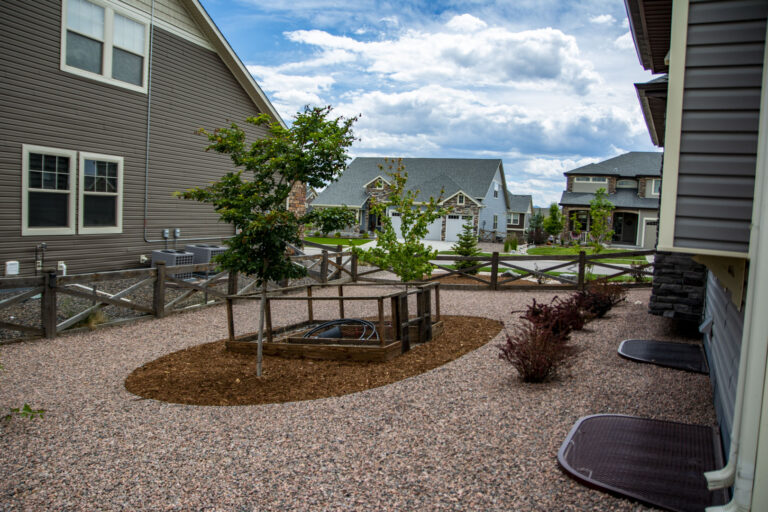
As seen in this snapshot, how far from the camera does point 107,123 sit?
12.2 m

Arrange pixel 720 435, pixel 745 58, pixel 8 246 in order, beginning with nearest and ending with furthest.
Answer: pixel 745 58, pixel 720 435, pixel 8 246

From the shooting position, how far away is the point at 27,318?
9.67 m

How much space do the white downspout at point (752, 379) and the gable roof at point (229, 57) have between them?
46.8 ft

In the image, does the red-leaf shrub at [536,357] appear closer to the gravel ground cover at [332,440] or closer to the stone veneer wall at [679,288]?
the gravel ground cover at [332,440]

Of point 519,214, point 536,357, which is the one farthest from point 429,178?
point 536,357

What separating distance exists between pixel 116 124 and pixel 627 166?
127ft

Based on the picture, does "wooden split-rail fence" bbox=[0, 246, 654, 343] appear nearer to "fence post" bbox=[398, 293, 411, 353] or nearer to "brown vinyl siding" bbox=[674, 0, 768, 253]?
"fence post" bbox=[398, 293, 411, 353]

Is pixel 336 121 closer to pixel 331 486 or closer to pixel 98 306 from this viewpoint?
pixel 331 486

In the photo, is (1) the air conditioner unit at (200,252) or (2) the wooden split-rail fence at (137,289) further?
(1) the air conditioner unit at (200,252)

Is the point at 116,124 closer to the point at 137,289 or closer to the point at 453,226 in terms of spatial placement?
the point at 137,289

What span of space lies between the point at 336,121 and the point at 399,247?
4324 millimetres

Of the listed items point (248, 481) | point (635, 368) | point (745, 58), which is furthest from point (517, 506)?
point (635, 368)

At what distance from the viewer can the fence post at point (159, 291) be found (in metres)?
10.1

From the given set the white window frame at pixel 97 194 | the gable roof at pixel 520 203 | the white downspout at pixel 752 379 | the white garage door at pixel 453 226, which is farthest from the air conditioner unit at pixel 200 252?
the gable roof at pixel 520 203
